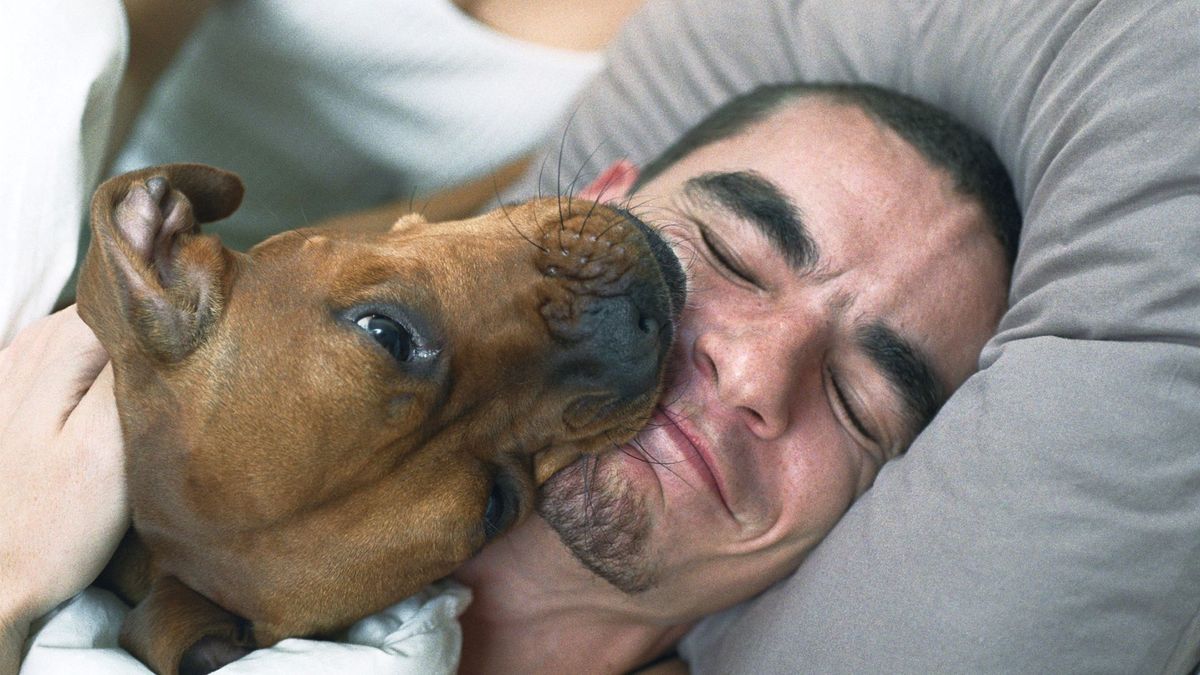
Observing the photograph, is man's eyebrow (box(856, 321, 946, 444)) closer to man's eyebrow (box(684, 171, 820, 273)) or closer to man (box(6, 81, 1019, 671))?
man (box(6, 81, 1019, 671))

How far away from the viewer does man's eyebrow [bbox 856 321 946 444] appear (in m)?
2.38

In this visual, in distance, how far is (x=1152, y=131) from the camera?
2.14 meters

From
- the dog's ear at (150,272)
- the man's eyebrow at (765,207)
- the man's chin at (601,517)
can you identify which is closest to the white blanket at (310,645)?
the man's chin at (601,517)

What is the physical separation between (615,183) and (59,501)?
5.29ft

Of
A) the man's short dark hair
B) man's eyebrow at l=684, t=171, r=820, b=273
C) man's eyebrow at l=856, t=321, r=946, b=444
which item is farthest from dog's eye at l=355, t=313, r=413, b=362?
the man's short dark hair

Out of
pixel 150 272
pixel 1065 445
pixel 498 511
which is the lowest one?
pixel 498 511

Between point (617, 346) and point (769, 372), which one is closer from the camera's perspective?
point (617, 346)

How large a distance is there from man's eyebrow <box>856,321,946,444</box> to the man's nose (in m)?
0.13

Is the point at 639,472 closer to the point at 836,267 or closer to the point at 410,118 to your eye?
the point at 836,267

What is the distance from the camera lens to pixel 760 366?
88.1 inches

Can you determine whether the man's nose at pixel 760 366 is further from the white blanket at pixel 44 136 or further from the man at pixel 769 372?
the white blanket at pixel 44 136

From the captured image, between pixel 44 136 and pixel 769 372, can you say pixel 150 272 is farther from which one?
pixel 769 372

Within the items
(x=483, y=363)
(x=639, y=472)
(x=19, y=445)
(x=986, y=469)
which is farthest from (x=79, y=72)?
(x=986, y=469)

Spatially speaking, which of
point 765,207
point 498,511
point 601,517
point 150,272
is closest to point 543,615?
point 601,517
